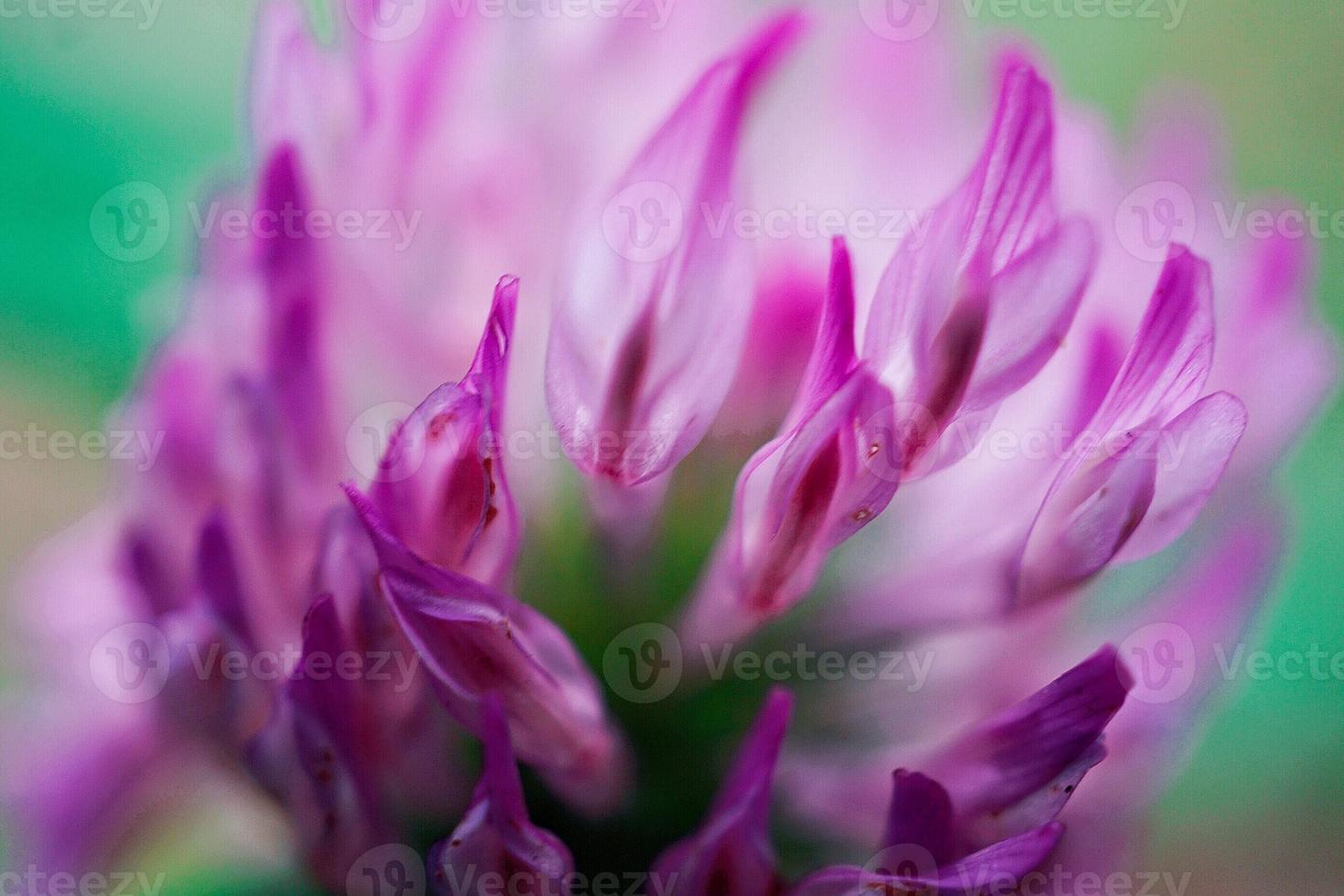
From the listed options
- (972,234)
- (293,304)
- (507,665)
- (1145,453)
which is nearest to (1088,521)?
(1145,453)

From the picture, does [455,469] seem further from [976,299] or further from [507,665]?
[976,299]

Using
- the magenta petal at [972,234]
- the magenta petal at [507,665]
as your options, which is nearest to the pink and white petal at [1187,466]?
the magenta petal at [972,234]

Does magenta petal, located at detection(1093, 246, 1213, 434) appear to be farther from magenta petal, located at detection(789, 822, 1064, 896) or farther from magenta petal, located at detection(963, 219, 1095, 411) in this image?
magenta petal, located at detection(789, 822, 1064, 896)

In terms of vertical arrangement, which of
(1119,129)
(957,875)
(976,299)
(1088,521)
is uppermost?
(1119,129)

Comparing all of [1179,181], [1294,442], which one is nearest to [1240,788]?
[1294,442]

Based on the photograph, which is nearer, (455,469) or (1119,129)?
(455,469)

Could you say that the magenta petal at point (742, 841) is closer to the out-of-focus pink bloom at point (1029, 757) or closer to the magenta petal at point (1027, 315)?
the out-of-focus pink bloom at point (1029, 757)
